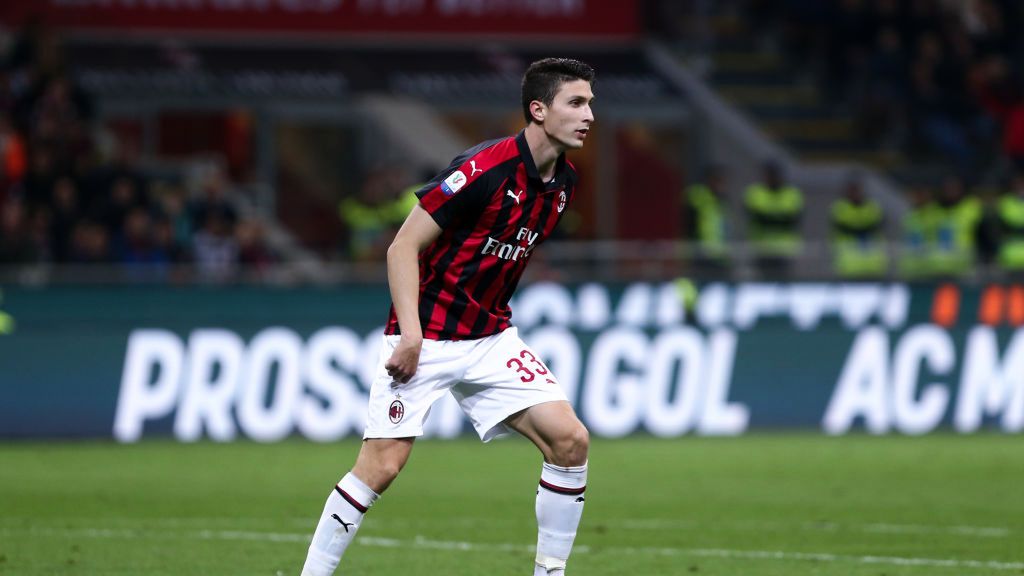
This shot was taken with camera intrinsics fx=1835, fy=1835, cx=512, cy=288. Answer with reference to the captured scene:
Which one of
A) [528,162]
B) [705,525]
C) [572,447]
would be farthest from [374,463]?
[705,525]

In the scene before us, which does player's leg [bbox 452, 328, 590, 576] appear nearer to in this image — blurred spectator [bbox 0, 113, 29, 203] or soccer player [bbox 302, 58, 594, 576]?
soccer player [bbox 302, 58, 594, 576]

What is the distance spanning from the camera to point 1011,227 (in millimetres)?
21484

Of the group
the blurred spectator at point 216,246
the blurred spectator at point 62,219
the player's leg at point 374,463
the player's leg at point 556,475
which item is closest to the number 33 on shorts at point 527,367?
the player's leg at point 556,475

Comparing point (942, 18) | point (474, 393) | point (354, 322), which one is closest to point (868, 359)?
point (354, 322)

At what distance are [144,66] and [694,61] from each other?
337 inches

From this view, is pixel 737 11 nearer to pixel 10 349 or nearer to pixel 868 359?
pixel 868 359

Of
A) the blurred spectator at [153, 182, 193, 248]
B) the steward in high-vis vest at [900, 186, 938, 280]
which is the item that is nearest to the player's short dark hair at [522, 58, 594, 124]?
the blurred spectator at [153, 182, 193, 248]

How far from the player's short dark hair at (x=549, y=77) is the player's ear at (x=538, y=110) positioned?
0.5 inches

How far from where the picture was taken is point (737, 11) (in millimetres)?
30312

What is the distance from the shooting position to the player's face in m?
7.09

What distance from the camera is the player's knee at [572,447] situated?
7195 mm

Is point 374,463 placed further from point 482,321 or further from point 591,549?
point 591,549

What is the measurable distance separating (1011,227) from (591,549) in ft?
44.0

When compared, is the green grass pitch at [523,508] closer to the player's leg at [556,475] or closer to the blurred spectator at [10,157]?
the player's leg at [556,475]
